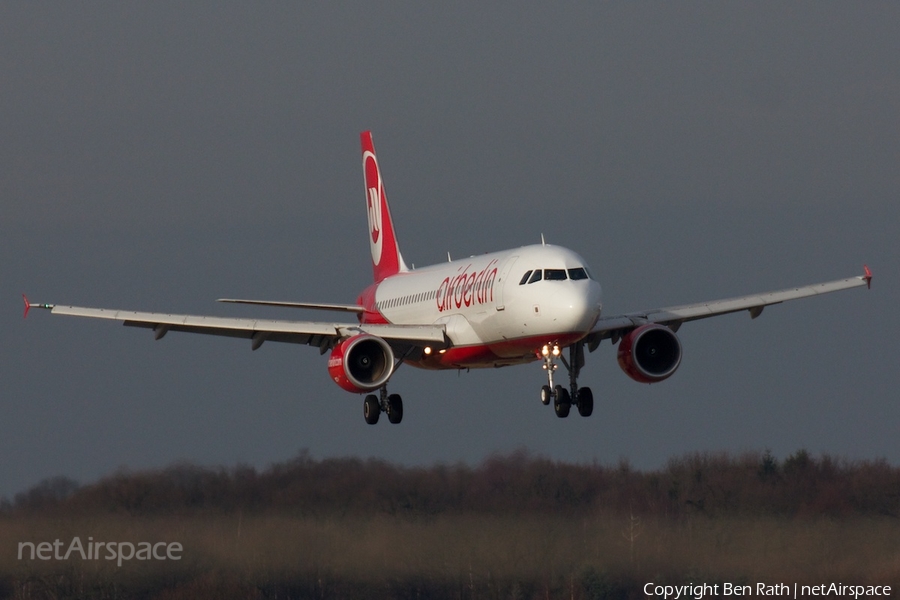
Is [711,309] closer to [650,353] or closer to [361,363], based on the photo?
[650,353]

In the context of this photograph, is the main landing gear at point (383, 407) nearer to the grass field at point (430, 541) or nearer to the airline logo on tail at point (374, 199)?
the grass field at point (430, 541)

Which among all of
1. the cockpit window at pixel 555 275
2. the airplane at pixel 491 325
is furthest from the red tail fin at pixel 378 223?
the cockpit window at pixel 555 275

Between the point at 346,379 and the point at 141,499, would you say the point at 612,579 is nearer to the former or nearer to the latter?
the point at 346,379

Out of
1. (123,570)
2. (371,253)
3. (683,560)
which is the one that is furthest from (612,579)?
(371,253)

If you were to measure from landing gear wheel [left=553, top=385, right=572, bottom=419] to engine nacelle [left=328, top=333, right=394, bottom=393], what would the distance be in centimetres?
468

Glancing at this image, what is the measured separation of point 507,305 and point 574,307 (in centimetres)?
238

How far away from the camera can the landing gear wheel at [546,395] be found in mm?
53500

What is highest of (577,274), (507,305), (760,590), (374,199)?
(374,199)

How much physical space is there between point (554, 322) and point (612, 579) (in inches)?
285

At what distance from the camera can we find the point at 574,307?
167 feet

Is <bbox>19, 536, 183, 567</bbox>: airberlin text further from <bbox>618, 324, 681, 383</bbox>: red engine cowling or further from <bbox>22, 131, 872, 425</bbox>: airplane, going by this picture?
<bbox>618, 324, 681, 383</bbox>: red engine cowling

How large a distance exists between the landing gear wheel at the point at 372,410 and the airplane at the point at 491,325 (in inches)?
1.1

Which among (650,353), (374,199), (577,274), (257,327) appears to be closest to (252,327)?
(257,327)

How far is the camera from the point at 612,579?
175 ft
